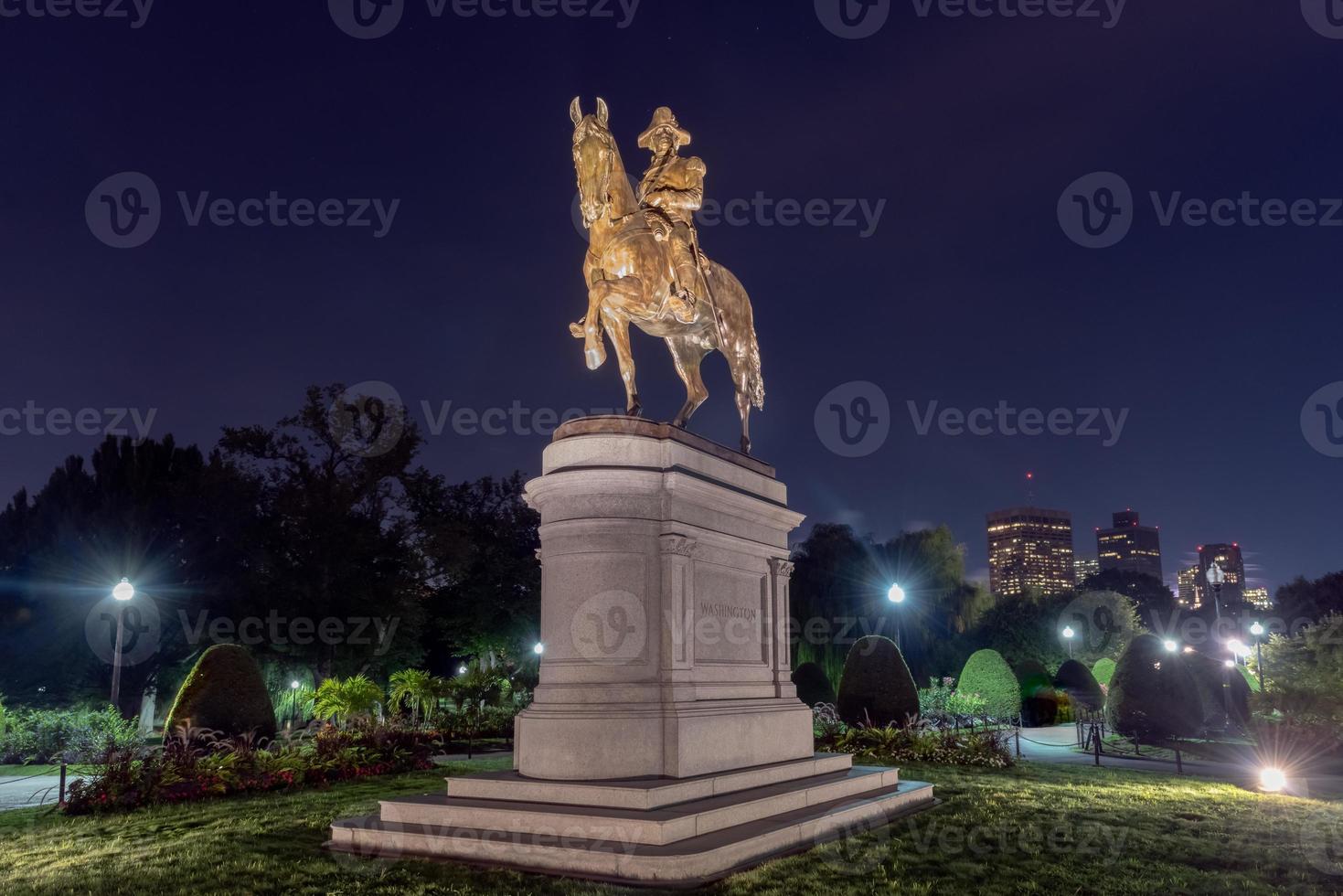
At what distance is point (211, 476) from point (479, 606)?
14.1m

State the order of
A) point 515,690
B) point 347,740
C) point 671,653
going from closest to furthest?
point 671,653, point 347,740, point 515,690

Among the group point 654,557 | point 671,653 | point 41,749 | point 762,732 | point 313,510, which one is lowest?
point 41,749

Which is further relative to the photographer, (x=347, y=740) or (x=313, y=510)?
(x=313, y=510)

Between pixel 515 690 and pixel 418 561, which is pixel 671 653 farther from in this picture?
pixel 418 561

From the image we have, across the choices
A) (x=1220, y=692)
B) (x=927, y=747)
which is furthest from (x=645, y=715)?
(x=1220, y=692)

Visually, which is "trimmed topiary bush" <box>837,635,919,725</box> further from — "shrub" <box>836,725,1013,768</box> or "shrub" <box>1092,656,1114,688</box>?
"shrub" <box>1092,656,1114,688</box>

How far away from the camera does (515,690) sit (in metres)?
38.9

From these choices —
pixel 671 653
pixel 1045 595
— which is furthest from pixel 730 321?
pixel 1045 595

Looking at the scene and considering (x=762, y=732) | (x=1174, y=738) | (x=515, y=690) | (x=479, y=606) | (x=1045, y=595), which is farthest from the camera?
(x=1045, y=595)

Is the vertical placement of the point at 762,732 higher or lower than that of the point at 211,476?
lower

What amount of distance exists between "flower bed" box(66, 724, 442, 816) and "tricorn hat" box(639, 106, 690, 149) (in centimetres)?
1248

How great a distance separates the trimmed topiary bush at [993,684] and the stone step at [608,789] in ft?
90.0

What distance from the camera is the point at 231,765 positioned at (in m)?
16.5

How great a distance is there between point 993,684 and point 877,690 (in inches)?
568
